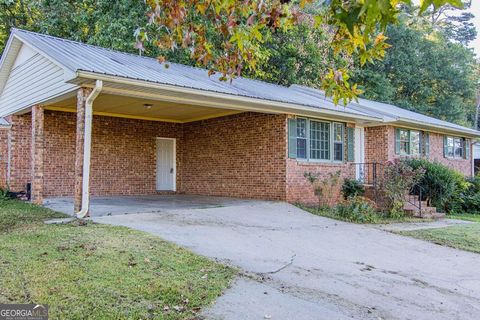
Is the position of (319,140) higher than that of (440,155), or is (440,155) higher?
(319,140)

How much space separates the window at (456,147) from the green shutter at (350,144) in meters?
6.69

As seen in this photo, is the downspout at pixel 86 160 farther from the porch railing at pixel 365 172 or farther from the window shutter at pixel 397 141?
the window shutter at pixel 397 141

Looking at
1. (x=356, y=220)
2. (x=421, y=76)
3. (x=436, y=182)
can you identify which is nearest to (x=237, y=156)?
(x=356, y=220)

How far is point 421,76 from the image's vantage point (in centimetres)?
3189

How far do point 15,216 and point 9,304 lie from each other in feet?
18.5

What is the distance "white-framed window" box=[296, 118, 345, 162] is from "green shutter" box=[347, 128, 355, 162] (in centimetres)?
30

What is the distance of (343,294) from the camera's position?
5.04 metres

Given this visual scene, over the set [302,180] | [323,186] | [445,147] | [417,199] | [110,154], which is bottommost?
[417,199]

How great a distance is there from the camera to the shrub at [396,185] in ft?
40.1

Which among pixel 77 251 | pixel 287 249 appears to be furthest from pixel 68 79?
pixel 287 249

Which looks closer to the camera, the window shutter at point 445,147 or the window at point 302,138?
the window at point 302,138

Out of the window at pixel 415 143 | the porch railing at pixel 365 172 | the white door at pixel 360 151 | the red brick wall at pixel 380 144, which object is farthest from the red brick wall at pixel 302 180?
the window at pixel 415 143

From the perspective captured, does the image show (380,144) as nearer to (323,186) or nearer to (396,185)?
(396,185)

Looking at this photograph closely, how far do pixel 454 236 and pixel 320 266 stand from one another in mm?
4773
